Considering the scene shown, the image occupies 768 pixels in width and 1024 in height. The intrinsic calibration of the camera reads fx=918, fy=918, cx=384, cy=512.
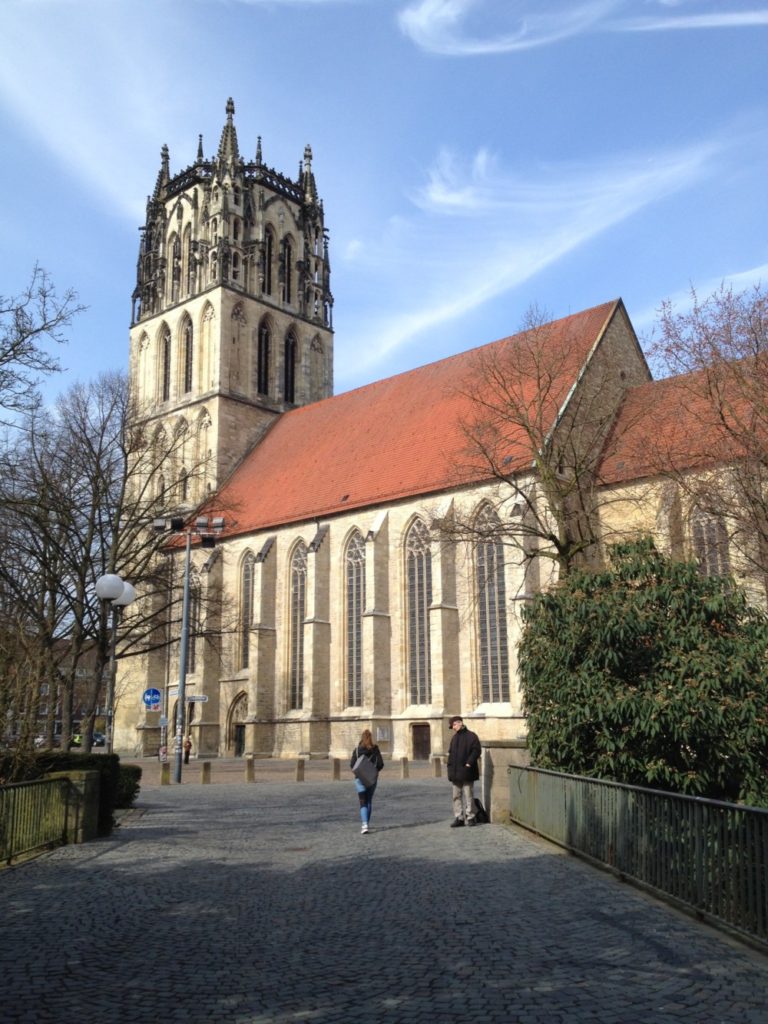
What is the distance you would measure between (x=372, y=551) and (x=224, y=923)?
2585 cm

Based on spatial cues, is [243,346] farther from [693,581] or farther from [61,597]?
[693,581]

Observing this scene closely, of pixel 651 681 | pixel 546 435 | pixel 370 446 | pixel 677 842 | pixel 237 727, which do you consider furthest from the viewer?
pixel 237 727

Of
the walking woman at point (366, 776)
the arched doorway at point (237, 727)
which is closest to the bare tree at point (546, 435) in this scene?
the walking woman at point (366, 776)

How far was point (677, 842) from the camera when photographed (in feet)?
24.0

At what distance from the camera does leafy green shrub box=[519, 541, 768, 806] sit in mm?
10117

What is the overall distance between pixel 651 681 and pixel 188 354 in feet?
128

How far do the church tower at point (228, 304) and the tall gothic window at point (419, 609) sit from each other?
525 inches

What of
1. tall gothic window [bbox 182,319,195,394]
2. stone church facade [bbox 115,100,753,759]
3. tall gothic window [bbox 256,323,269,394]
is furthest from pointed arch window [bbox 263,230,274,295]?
tall gothic window [bbox 182,319,195,394]

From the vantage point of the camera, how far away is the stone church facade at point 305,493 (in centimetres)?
3027

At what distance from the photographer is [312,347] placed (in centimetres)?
4875

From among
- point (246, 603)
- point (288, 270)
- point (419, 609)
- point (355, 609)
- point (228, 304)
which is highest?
point (288, 270)

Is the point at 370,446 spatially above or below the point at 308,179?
below

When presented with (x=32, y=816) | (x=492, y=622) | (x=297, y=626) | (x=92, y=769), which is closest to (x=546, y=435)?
(x=492, y=622)

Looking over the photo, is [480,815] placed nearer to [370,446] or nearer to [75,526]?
[75,526]
